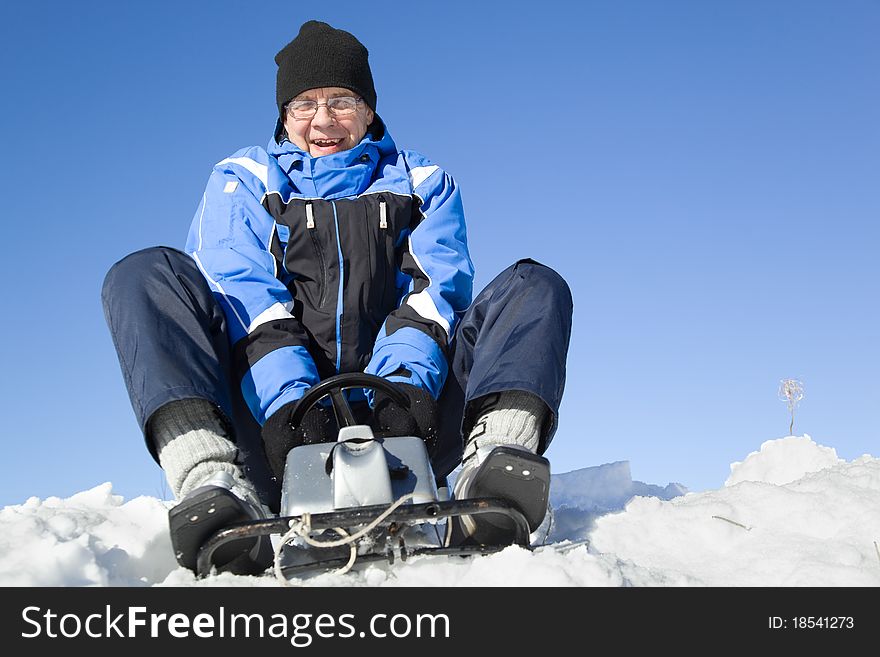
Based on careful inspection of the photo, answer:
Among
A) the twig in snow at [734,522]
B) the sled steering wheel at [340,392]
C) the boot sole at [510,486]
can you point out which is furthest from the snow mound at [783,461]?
the sled steering wheel at [340,392]

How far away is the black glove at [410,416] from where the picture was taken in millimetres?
2654

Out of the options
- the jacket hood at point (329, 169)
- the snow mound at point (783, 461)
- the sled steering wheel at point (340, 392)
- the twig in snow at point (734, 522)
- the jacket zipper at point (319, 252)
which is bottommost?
the twig in snow at point (734, 522)

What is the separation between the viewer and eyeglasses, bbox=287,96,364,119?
3586 millimetres

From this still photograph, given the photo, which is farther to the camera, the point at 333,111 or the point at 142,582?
the point at 333,111

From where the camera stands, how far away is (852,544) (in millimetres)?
2541

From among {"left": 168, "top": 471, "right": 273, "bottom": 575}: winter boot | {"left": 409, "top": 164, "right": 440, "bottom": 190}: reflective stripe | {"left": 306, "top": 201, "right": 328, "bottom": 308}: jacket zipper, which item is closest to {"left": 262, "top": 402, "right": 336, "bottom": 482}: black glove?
{"left": 168, "top": 471, "right": 273, "bottom": 575}: winter boot

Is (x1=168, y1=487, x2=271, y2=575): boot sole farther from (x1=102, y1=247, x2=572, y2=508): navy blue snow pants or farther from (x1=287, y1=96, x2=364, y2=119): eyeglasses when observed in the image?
(x1=287, y1=96, x2=364, y2=119): eyeglasses

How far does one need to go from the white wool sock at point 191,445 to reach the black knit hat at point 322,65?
167cm

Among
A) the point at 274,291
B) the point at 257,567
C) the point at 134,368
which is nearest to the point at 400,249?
the point at 274,291

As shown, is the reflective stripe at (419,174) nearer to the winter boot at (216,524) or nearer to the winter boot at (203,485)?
the winter boot at (203,485)

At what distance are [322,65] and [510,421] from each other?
188cm
